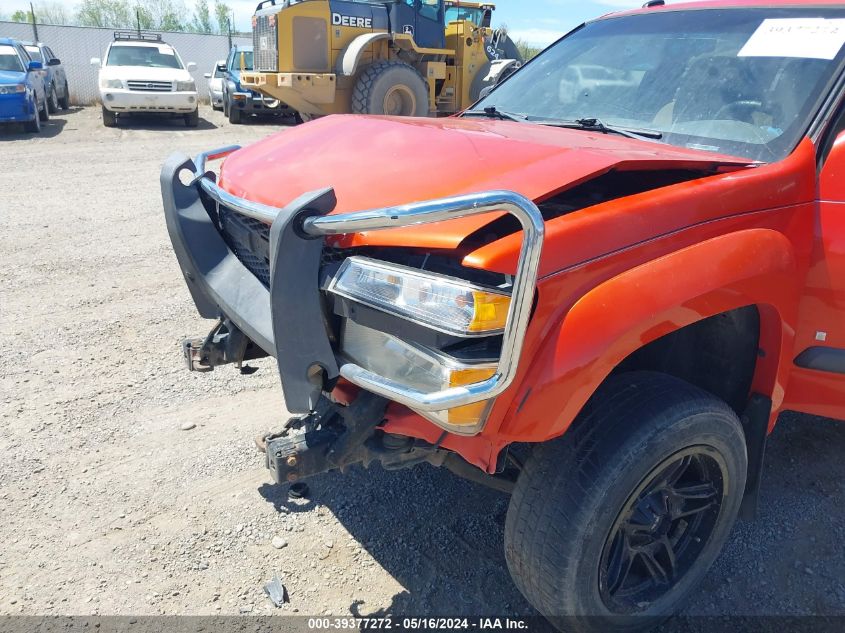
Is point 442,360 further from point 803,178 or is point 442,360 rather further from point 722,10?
point 722,10

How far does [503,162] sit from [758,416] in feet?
4.25

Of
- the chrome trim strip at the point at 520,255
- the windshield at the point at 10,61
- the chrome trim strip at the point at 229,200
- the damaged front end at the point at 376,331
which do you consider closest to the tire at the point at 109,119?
the windshield at the point at 10,61

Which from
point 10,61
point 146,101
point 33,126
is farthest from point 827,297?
point 10,61

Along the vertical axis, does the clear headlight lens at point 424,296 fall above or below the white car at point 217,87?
below

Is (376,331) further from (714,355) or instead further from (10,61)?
(10,61)

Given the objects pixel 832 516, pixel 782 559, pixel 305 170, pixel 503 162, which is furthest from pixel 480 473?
pixel 832 516

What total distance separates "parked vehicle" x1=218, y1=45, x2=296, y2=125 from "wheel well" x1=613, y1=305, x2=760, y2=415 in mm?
15011

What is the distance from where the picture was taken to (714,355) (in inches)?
96.6

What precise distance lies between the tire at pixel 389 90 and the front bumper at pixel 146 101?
4.60 meters

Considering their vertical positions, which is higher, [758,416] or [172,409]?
[758,416]

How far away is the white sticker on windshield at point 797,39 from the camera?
8.41ft

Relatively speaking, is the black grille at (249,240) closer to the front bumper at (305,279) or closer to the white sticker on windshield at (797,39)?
the front bumper at (305,279)

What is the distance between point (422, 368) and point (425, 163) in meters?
0.77

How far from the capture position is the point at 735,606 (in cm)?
252
